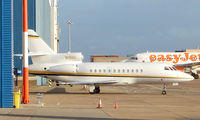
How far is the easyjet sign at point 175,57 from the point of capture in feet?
200

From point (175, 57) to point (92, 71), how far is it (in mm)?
32491

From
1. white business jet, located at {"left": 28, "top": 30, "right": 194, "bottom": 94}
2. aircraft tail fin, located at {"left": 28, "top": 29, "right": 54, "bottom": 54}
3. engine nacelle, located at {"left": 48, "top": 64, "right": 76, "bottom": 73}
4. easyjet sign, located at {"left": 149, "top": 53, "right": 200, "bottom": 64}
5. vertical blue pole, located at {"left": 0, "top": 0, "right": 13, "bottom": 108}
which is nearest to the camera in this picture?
vertical blue pole, located at {"left": 0, "top": 0, "right": 13, "bottom": 108}

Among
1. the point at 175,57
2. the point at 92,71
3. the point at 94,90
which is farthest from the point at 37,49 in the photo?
the point at 175,57

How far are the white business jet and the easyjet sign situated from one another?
96.2 ft

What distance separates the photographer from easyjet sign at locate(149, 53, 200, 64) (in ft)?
200

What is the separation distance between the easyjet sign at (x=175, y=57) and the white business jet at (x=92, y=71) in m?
29.3

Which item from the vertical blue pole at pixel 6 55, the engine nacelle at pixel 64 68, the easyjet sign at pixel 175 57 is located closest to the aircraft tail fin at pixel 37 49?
the engine nacelle at pixel 64 68

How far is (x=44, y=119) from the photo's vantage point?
14562mm

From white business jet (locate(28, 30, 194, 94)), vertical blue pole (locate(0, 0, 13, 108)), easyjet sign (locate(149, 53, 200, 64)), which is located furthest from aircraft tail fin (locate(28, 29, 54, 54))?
easyjet sign (locate(149, 53, 200, 64))

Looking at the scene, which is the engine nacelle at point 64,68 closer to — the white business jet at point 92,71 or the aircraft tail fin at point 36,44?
the white business jet at point 92,71

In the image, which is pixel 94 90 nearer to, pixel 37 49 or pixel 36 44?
pixel 37 49

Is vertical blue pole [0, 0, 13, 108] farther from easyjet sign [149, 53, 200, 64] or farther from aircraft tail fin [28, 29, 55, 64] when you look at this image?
easyjet sign [149, 53, 200, 64]

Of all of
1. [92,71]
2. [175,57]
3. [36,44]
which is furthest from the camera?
[175,57]

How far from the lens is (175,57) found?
202ft
